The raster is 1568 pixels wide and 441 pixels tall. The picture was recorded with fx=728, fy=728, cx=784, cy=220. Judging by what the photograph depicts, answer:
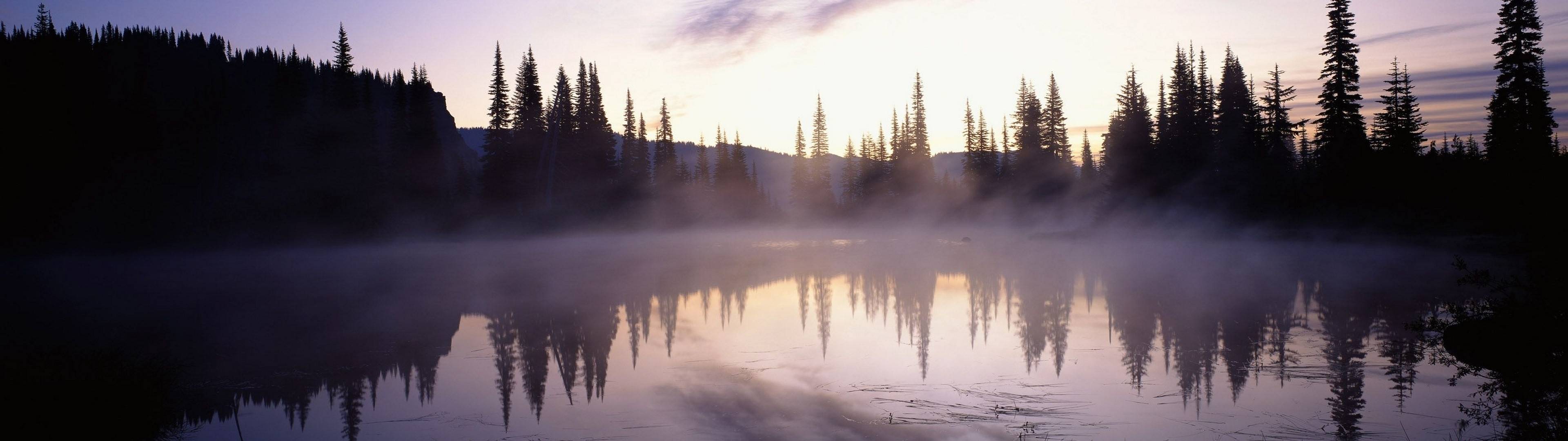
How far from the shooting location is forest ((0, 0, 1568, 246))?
117 feet

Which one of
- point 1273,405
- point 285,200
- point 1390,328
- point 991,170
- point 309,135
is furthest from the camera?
point 991,170

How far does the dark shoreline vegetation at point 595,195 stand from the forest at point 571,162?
19 centimetres

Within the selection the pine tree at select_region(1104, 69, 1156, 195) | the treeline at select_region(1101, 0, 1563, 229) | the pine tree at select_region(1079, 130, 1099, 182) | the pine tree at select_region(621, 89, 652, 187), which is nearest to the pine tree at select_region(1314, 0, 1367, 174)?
the treeline at select_region(1101, 0, 1563, 229)

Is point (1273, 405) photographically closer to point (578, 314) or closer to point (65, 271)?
point (578, 314)

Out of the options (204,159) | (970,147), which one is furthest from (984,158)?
(204,159)

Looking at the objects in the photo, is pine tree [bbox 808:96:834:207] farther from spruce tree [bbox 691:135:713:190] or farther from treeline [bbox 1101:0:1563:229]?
treeline [bbox 1101:0:1563:229]

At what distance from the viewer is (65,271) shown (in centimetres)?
3572

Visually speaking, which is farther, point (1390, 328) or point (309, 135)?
point (309, 135)

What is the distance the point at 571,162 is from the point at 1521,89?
6229 centimetres

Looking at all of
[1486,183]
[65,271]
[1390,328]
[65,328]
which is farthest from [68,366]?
[1486,183]

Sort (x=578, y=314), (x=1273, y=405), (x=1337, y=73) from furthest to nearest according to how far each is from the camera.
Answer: (x=1337, y=73) < (x=578, y=314) < (x=1273, y=405)

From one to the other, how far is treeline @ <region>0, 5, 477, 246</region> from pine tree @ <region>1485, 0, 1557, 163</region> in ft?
211

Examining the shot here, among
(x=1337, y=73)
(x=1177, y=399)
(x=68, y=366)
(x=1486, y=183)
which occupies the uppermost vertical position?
(x=1337, y=73)

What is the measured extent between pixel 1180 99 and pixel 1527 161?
2716 cm
